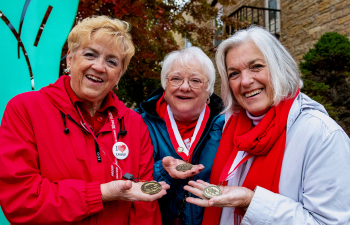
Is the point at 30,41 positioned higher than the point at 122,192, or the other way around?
the point at 30,41

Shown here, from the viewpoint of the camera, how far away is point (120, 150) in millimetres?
2086

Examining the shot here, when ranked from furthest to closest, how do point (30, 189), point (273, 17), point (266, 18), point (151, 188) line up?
point (266, 18) < point (273, 17) < point (151, 188) < point (30, 189)

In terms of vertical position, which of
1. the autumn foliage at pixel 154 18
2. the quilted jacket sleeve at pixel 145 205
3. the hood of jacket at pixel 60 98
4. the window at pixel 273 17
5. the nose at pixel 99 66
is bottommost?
the quilted jacket sleeve at pixel 145 205

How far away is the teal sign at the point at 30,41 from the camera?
3.01m

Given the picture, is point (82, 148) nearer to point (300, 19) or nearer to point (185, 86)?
point (185, 86)

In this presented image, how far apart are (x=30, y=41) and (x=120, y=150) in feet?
→ 7.25

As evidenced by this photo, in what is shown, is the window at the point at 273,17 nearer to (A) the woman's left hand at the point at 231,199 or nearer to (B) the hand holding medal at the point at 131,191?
(A) the woman's left hand at the point at 231,199

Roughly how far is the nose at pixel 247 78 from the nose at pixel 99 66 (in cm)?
125

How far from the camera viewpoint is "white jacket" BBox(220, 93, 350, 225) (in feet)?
5.25

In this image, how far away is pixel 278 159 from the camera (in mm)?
1845

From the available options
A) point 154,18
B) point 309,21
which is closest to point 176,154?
point 154,18

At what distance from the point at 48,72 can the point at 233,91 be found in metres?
2.53

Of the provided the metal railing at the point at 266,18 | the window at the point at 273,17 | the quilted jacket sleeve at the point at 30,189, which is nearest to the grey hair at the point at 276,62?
the quilted jacket sleeve at the point at 30,189

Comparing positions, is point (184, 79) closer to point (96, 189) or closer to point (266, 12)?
point (96, 189)
